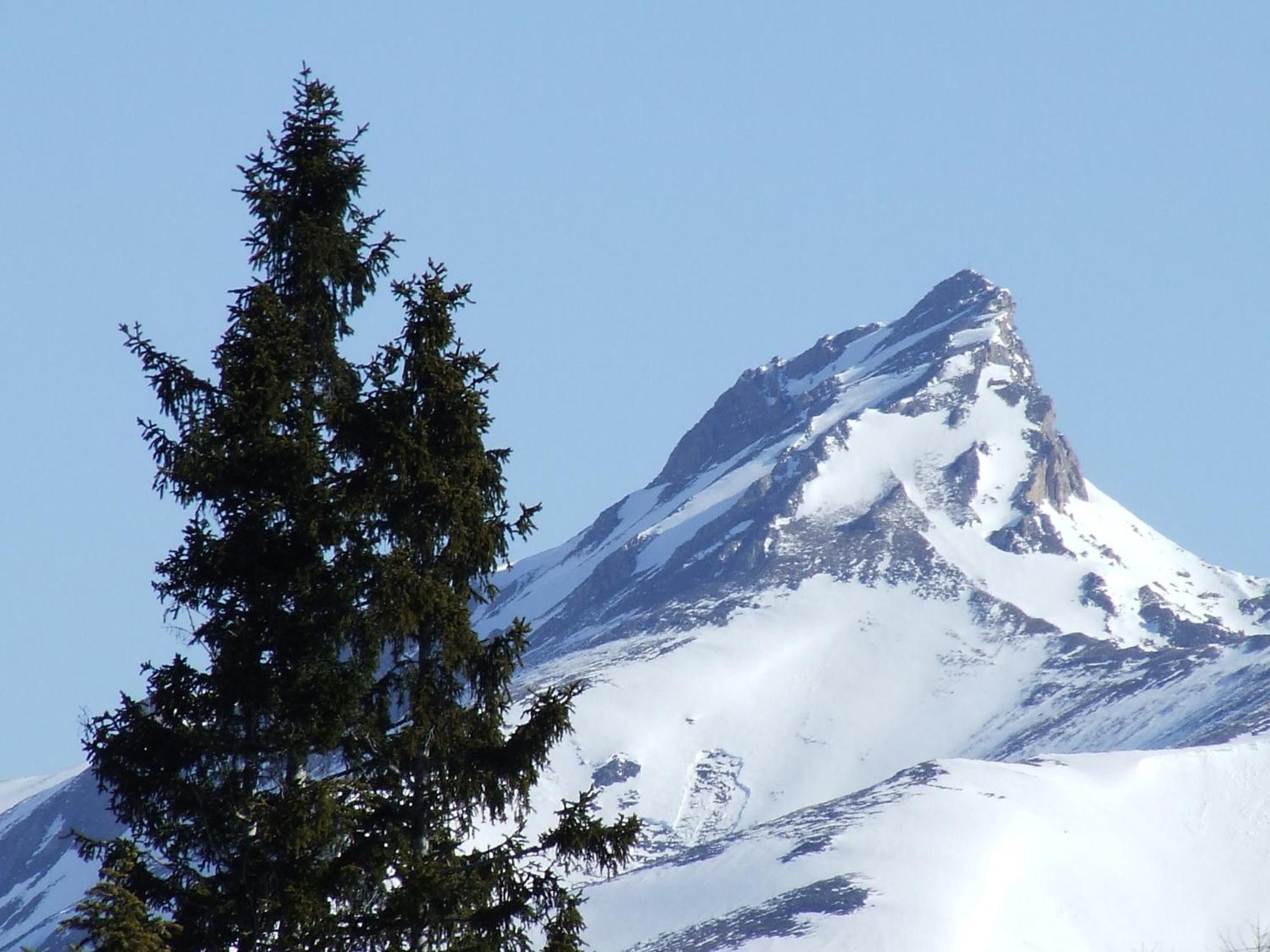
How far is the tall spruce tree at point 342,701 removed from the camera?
23172 mm

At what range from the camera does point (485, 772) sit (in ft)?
77.8

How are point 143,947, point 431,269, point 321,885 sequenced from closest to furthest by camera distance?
point 143,947 < point 321,885 < point 431,269

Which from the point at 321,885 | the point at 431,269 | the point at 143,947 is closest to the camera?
the point at 143,947

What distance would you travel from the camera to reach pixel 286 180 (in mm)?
26422

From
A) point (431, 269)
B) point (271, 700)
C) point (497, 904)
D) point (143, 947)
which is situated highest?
point (431, 269)

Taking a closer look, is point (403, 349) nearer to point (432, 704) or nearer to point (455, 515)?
point (455, 515)

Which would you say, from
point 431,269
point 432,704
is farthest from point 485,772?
point 431,269

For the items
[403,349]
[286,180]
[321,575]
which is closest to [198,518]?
[321,575]

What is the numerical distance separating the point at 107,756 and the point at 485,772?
4.18 m

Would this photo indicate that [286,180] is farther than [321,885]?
Yes

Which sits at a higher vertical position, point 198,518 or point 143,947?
point 198,518

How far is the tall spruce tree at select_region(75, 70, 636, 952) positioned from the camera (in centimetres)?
2317

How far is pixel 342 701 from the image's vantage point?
76.8 ft

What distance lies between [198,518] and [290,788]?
328 centimetres
